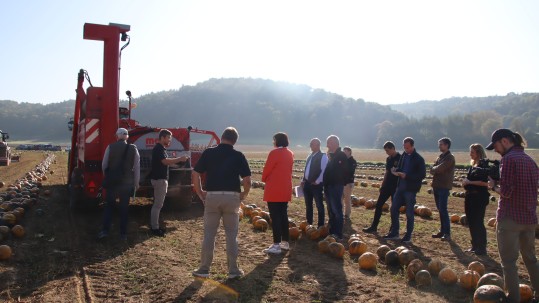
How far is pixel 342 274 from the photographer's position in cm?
658

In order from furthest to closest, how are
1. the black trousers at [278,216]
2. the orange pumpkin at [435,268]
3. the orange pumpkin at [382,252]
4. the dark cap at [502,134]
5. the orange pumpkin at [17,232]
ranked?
→ the orange pumpkin at [17,232] < the black trousers at [278,216] < the orange pumpkin at [382,252] < the orange pumpkin at [435,268] < the dark cap at [502,134]

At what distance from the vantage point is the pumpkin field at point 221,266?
5559 mm

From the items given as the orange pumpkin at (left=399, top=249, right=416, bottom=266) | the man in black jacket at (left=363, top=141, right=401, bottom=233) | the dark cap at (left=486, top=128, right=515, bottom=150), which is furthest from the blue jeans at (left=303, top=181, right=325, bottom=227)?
the dark cap at (left=486, top=128, right=515, bottom=150)

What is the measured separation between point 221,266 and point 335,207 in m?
2.97

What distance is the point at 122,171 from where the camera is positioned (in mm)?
8086

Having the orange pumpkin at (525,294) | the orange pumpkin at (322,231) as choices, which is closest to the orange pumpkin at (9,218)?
the orange pumpkin at (322,231)

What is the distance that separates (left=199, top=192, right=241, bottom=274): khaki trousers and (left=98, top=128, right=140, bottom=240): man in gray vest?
2.71 m

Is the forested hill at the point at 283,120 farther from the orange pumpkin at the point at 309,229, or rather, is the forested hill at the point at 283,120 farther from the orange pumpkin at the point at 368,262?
the orange pumpkin at the point at 368,262

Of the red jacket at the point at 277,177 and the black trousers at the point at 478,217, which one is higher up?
the red jacket at the point at 277,177

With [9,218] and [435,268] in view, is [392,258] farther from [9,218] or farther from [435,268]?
[9,218]

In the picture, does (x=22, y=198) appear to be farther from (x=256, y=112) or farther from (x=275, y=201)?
(x=256, y=112)

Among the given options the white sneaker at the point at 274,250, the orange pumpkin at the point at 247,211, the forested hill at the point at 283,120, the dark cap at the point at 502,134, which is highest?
the forested hill at the point at 283,120

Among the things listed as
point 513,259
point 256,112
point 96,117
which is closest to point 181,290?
point 513,259

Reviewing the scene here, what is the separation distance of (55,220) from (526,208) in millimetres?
9347
